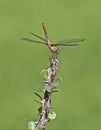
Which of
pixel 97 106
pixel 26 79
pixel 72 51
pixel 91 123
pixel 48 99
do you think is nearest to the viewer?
pixel 48 99

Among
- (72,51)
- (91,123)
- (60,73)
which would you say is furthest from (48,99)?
(72,51)

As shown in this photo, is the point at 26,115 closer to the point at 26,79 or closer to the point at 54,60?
the point at 26,79

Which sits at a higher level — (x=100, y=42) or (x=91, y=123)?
(x=100, y=42)

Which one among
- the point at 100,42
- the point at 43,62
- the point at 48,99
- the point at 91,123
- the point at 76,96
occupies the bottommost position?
the point at 48,99

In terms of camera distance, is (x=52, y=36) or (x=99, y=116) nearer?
(x=99, y=116)

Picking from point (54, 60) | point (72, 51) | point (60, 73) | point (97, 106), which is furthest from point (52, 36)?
A: point (54, 60)

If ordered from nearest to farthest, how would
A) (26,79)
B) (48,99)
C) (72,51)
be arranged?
(48,99) < (26,79) < (72,51)

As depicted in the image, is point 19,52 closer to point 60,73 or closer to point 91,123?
point 60,73
